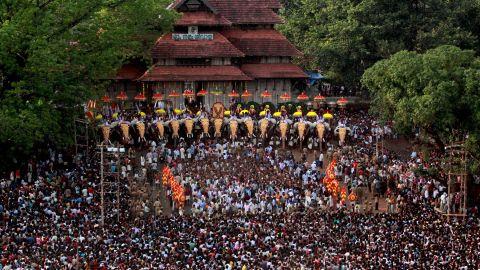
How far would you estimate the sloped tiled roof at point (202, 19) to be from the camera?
68438mm

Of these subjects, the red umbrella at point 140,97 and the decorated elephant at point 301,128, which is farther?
the red umbrella at point 140,97

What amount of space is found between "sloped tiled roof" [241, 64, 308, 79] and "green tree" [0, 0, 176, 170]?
13.1 metres

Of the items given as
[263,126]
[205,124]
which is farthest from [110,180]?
[263,126]

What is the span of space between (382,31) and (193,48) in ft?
42.7

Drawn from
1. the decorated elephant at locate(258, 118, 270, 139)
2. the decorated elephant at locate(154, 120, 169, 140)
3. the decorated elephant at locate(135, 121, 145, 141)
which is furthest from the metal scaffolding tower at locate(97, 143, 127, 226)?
the decorated elephant at locate(258, 118, 270, 139)

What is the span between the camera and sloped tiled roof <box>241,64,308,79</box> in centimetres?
6981

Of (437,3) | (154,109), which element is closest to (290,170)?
(154,109)

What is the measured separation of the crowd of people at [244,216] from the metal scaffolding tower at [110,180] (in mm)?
445

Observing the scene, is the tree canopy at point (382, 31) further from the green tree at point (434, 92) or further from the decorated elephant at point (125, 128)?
the decorated elephant at point (125, 128)

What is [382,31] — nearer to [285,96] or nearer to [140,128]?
[285,96]

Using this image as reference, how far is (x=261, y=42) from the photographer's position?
234 feet

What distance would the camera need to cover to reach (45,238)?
141 feet

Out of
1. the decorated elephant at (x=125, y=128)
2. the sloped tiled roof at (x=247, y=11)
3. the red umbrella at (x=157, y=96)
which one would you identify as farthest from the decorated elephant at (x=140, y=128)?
the sloped tiled roof at (x=247, y=11)

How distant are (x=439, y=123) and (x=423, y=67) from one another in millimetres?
3114
